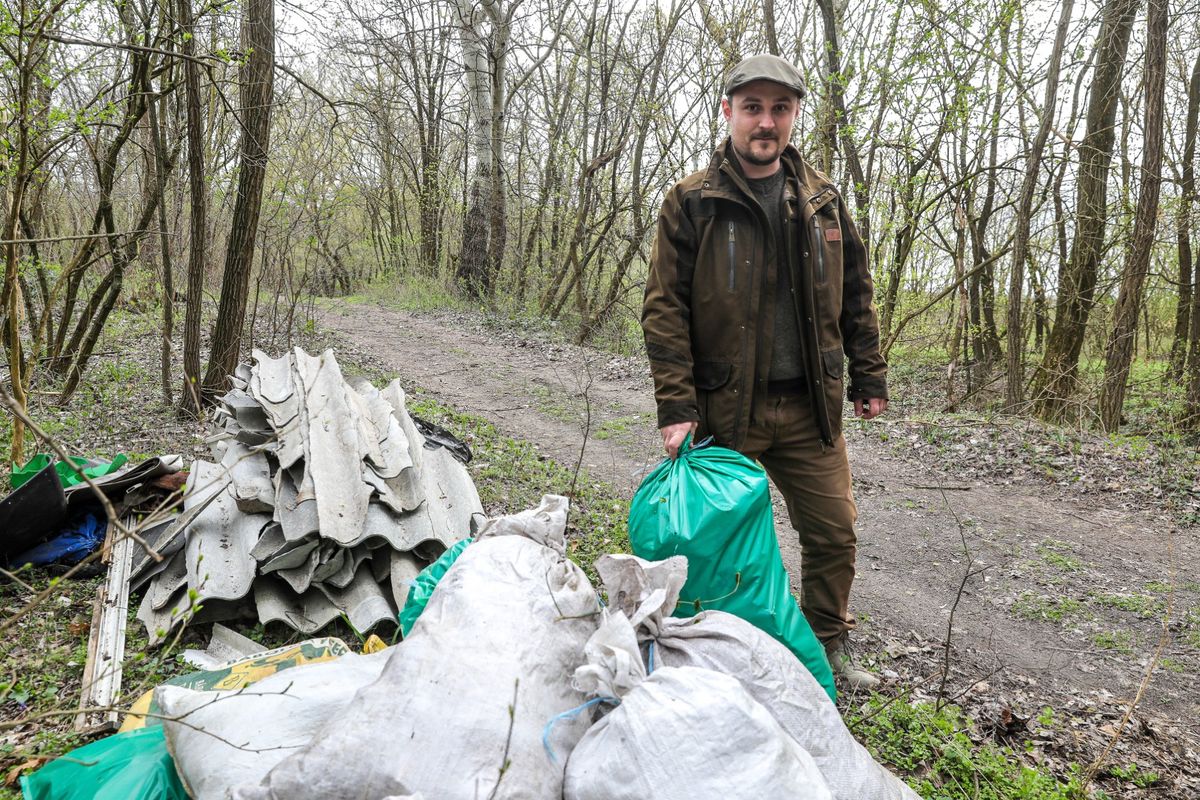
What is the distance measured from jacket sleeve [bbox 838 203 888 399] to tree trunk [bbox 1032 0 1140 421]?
5570mm

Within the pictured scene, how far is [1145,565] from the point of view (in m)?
4.64

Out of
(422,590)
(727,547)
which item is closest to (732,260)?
(727,547)

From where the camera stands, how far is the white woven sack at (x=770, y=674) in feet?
5.91

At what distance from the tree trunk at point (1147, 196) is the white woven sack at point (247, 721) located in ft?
25.3

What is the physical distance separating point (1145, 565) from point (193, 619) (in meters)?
5.29

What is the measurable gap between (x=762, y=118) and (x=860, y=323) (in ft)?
2.98

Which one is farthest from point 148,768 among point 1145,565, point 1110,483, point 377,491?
point 1110,483

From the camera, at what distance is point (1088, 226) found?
830cm

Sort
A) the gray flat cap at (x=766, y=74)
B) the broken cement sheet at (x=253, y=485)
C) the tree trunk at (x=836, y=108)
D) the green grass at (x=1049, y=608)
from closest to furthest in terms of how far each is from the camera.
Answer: the gray flat cap at (x=766, y=74) → the broken cement sheet at (x=253, y=485) → the green grass at (x=1049, y=608) → the tree trunk at (x=836, y=108)

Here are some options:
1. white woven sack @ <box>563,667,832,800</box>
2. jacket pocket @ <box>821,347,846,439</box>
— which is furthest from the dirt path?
white woven sack @ <box>563,667,832,800</box>

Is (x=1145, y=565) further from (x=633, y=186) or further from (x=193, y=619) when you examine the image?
(x=633, y=186)

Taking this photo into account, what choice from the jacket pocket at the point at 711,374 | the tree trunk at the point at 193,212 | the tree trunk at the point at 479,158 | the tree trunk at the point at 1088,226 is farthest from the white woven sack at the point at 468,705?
the tree trunk at the point at 479,158

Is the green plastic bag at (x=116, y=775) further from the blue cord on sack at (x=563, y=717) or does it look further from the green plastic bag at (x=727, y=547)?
the green plastic bag at (x=727, y=547)

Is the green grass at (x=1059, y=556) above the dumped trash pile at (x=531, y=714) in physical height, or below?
below
